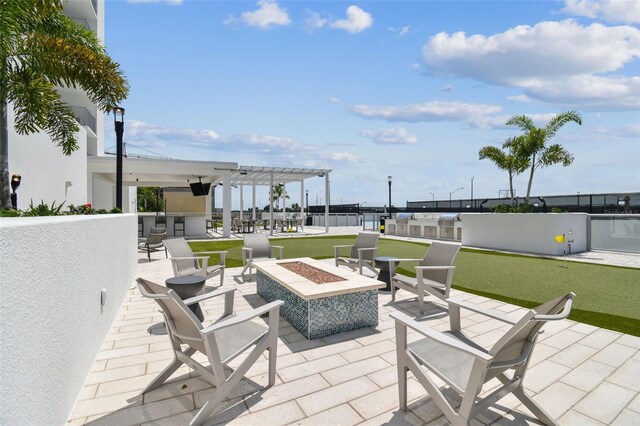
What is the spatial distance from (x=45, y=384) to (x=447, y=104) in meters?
13.7

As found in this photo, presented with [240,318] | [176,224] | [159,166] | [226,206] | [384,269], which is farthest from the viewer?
[176,224]

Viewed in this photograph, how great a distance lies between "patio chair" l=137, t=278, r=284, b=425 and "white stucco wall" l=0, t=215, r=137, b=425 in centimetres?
47

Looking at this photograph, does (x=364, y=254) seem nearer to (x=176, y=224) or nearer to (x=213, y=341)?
(x=213, y=341)

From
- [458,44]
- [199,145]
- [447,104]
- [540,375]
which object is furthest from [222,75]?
[199,145]

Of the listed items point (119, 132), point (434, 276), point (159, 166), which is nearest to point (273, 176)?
point (159, 166)

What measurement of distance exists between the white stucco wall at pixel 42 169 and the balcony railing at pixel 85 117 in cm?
559

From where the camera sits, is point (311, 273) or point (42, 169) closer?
point (311, 273)

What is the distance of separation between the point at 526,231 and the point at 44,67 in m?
12.6

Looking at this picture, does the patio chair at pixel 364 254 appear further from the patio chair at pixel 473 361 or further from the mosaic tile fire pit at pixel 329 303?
the patio chair at pixel 473 361

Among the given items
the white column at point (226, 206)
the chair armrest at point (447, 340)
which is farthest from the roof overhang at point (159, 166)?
the chair armrest at point (447, 340)

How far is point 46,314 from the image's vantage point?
1628mm

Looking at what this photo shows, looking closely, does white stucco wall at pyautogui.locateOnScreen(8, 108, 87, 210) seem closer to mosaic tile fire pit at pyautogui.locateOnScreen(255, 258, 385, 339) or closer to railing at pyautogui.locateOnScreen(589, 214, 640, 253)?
mosaic tile fire pit at pyautogui.locateOnScreen(255, 258, 385, 339)

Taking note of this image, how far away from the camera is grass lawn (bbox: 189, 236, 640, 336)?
4105 millimetres

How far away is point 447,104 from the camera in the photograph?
41.2 feet
